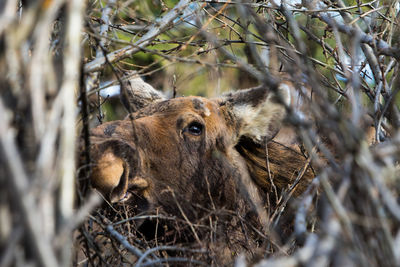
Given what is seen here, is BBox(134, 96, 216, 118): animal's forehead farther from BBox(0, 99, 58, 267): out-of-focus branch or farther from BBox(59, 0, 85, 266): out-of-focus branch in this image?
BBox(0, 99, 58, 267): out-of-focus branch

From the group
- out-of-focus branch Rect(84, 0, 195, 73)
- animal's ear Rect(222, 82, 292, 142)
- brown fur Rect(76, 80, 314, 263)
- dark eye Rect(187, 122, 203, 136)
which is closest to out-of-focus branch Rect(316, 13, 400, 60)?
brown fur Rect(76, 80, 314, 263)

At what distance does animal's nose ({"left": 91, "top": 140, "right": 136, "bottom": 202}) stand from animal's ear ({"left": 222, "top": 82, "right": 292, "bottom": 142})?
1.63 meters

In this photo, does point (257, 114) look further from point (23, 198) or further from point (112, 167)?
point (23, 198)

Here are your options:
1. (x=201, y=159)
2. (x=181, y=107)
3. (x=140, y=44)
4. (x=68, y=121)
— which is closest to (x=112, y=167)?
(x=140, y=44)

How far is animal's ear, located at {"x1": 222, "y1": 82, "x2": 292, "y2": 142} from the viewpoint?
4.96 m

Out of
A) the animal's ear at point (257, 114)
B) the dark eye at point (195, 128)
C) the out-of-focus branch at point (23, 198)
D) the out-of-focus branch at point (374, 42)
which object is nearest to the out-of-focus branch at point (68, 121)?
the out-of-focus branch at point (23, 198)

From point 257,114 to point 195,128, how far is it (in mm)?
783

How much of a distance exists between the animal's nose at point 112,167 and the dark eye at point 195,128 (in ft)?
3.10

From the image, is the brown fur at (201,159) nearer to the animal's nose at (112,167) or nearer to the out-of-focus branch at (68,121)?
the animal's nose at (112,167)

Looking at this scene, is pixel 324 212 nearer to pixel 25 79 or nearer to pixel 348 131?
pixel 348 131

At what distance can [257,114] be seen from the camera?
4996mm

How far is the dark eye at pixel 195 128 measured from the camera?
459 centimetres

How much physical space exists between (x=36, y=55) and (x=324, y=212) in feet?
3.85

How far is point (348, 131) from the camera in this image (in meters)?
1.74
